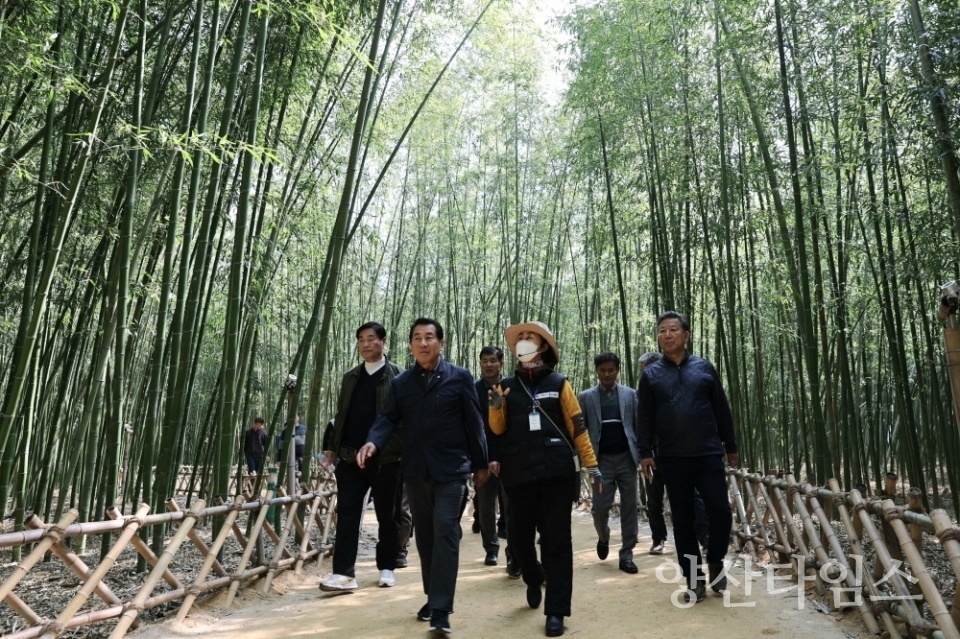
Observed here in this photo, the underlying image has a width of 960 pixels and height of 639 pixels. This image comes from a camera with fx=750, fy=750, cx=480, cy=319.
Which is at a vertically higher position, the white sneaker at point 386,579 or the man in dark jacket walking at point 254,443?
the man in dark jacket walking at point 254,443

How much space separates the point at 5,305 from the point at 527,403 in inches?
151

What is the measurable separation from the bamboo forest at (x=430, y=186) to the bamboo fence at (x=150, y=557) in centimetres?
13

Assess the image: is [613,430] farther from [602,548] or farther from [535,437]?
[535,437]

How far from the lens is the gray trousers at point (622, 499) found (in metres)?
3.69

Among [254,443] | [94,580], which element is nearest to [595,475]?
[94,580]

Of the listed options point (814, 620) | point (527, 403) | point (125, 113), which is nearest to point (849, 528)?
point (814, 620)

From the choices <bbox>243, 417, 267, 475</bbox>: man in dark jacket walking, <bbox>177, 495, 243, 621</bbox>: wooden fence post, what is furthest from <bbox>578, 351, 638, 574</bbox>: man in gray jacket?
<bbox>243, 417, 267, 475</bbox>: man in dark jacket walking

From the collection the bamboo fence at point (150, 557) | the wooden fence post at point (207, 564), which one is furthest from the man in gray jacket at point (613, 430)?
the wooden fence post at point (207, 564)

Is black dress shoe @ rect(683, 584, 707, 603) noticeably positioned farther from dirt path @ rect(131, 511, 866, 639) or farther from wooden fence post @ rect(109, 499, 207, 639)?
wooden fence post @ rect(109, 499, 207, 639)

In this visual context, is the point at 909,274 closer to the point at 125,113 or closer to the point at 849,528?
the point at 849,528

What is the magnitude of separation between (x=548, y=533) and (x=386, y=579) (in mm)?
1128

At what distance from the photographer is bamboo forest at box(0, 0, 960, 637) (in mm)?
3371

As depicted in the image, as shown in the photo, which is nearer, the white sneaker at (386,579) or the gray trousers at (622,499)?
the white sneaker at (386,579)

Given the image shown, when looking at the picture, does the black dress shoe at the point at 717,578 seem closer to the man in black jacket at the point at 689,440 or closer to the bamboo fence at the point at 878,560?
the man in black jacket at the point at 689,440
